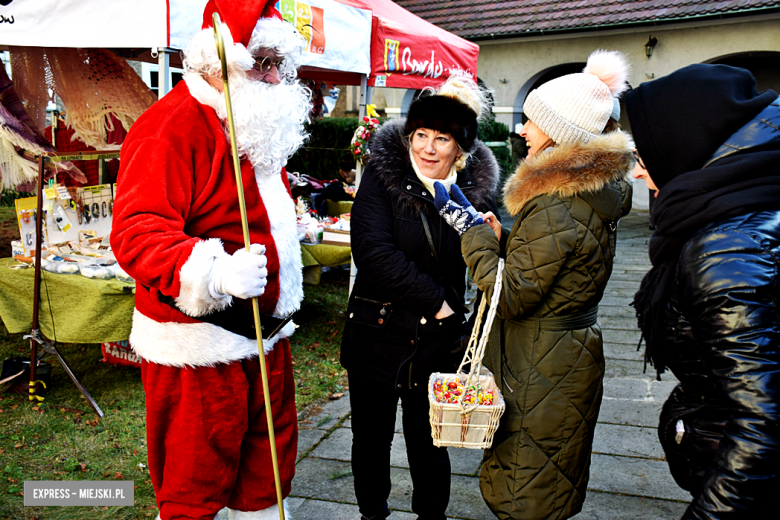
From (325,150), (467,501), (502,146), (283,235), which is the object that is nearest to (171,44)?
(283,235)

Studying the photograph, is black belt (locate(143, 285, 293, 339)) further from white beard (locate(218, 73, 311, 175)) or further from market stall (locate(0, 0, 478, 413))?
market stall (locate(0, 0, 478, 413))

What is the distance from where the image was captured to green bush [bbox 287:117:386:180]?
14172mm

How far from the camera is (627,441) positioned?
3422 millimetres

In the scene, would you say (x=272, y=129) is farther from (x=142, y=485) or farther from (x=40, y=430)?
(x=40, y=430)

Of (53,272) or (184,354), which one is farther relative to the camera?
(53,272)

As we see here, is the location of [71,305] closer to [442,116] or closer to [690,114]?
[442,116]

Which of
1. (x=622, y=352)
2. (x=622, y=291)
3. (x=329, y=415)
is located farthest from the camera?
(x=622, y=291)

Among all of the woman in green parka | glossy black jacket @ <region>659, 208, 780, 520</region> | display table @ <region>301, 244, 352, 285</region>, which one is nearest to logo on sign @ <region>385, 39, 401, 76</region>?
display table @ <region>301, 244, 352, 285</region>

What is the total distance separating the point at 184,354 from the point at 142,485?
150cm

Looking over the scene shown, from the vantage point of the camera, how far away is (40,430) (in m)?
3.43

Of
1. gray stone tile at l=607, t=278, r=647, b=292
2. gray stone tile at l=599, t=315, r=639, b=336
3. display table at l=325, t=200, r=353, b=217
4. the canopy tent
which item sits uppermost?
the canopy tent

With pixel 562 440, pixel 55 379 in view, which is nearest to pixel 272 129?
pixel 562 440

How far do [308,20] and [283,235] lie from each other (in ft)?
8.47

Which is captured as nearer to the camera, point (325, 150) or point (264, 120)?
point (264, 120)
